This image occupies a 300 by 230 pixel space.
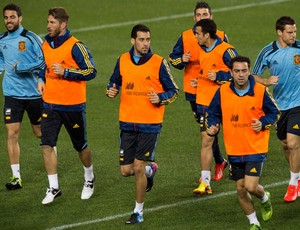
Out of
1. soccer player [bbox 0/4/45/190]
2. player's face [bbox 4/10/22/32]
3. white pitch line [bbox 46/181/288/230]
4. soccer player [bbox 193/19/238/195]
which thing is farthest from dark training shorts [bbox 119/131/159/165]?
player's face [bbox 4/10/22/32]

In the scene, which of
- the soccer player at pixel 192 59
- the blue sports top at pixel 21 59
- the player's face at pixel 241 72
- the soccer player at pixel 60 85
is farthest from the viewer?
the blue sports top at pixel 21 59

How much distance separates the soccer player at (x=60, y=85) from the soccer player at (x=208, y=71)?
1.65 meters

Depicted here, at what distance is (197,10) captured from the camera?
54.8 feet

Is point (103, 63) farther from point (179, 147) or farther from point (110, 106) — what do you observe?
point (179, 147)

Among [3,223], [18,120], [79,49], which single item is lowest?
[3,223]

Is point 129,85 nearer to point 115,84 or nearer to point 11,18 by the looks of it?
point 115,84

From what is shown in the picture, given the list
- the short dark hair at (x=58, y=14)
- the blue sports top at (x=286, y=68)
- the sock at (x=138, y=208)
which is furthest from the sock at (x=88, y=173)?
the blue sports top at (x=286, y=68)

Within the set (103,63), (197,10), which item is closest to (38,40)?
(197,10)

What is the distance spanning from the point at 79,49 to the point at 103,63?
32.3 ft

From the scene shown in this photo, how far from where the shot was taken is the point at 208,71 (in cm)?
1558

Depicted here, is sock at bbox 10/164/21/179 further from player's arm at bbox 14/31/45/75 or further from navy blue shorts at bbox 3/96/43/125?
player's arm at bbox 14/31/45/75

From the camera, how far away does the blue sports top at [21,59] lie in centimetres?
1655

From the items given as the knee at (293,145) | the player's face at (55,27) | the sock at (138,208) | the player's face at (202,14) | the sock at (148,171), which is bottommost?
the sock at (138,208)

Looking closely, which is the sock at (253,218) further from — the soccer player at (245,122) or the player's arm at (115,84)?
the player's arm at (115,84)
